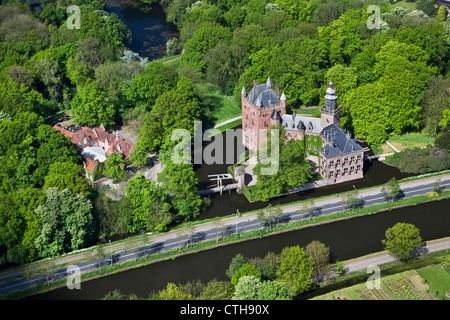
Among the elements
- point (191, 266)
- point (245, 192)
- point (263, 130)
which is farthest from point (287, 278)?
point (263, 130)

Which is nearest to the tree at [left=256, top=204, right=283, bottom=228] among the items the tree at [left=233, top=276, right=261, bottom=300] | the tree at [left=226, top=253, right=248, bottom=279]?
the tree at [left=226, top=253, right=248, bottom=279]

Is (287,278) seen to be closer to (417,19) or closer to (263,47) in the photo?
(263,47)

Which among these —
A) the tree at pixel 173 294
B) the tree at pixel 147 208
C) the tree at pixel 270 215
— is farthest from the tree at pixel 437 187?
the tree at pixel 173 294

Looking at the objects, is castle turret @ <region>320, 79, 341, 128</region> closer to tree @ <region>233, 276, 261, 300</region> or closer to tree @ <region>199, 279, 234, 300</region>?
tree @ <region>233, 276, 261, 300</region>

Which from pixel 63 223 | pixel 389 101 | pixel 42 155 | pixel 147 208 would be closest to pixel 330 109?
pixel 389 101

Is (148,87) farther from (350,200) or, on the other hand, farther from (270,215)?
(350,200)
